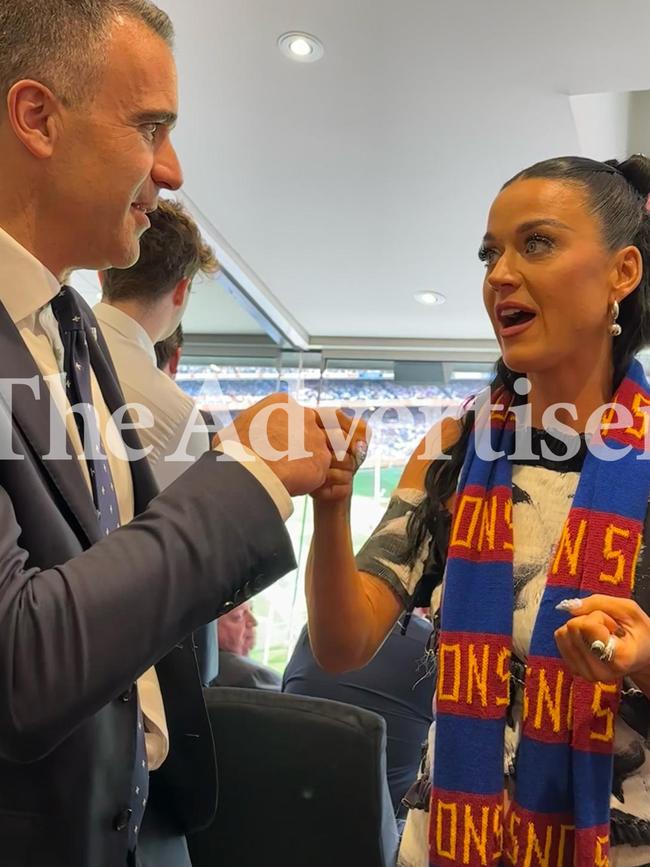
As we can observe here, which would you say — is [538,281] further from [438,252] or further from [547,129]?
[438,252]

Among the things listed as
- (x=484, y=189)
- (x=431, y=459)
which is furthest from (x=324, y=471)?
(x=484, y=189)

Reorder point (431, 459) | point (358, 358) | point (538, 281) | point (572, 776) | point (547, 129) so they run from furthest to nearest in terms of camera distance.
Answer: point (358, 358), point (547, 129), point (431, 459), point (538, 281), point (572, 776)

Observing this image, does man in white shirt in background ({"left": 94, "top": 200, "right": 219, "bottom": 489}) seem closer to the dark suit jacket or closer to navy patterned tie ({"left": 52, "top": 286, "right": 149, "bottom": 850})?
navy patterned tie ({"left": 52, "top": 286, "right": 149, "bottom": 850})

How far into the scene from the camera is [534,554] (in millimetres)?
1008

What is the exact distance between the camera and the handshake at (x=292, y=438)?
73 cm

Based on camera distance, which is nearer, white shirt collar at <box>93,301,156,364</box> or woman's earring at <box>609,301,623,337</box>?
woman's earring at <box>609,301,623,337</box>

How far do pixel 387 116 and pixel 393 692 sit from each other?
1.66 metres

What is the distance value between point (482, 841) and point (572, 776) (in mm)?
136

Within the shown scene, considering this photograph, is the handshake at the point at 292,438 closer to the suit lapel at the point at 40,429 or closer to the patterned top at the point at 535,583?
the suit lapel at the point at 40,429

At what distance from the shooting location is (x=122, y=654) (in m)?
0.59

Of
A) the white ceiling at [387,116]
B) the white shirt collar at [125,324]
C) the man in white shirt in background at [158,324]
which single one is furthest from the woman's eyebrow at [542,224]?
the white ceiling at [387,116]

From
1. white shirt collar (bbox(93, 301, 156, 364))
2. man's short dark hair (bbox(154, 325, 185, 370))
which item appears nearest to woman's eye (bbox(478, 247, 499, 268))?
white shirt collar (bbox(93, 301, 156, 364))


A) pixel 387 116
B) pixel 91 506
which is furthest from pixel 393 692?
pixel 387 116

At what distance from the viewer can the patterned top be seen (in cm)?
88
